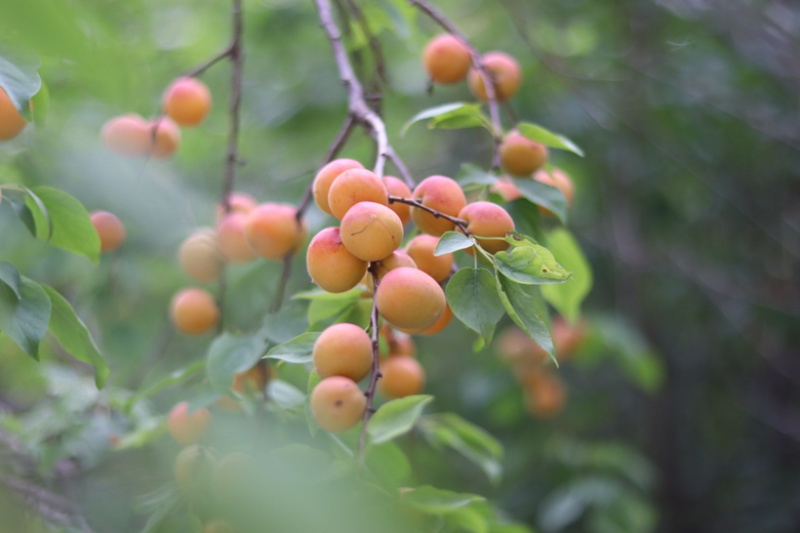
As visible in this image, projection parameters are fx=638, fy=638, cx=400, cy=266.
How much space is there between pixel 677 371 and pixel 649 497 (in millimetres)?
581

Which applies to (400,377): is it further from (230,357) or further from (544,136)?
(544,136)

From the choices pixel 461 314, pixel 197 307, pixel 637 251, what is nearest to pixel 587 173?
pixel 637 251

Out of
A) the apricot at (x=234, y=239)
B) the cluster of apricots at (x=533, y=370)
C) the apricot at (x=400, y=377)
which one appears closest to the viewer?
the apricot at (x=400, y=377)

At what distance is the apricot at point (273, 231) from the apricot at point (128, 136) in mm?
418

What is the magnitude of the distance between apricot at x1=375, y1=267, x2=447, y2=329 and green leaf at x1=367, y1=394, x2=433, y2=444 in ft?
0.26

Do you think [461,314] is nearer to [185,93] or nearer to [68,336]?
[68,336]

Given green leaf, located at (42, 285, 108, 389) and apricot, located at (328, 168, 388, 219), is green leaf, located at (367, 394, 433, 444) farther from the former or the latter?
green leaf, located at (42, 285, 108, 389)

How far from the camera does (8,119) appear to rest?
802mm

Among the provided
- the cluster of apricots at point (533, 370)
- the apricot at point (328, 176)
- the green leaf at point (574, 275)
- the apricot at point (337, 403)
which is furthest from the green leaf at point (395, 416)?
the cluster of apricots at point (533, 370)

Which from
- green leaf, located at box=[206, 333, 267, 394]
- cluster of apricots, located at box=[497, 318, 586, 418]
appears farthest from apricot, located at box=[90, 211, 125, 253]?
cluster of apricots, located at box=[497, 318, 586, 418]

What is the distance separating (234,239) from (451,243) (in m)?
0.58

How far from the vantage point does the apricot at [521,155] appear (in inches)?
37.0

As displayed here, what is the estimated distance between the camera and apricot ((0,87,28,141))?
794mm

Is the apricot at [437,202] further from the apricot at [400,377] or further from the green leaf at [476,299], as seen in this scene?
the apricot at [400,377]
